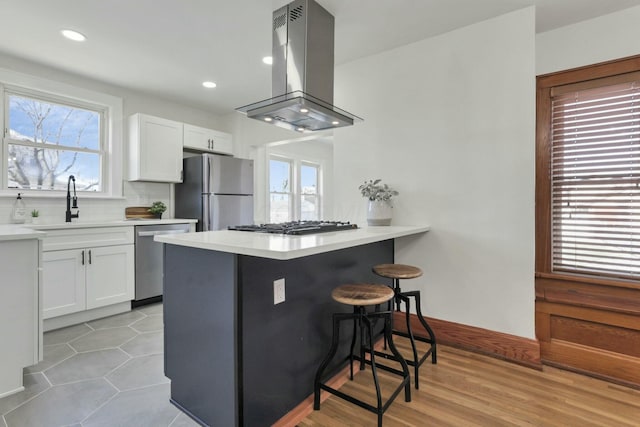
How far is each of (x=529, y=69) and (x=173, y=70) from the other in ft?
10.7

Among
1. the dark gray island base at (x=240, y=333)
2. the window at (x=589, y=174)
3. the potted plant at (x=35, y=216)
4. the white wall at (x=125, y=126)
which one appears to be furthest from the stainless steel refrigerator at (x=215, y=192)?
the window at (x=589, y=174)

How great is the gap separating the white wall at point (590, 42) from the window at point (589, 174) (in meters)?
0.10

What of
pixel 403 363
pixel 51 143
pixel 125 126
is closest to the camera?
pixel 403 363

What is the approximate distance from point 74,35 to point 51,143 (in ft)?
4.31

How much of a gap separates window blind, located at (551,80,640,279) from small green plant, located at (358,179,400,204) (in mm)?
1279

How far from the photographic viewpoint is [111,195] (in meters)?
3.73

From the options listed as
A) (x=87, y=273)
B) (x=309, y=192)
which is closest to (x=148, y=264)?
(x=87, y=273)

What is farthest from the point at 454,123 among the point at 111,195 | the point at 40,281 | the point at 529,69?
the point at 111,195

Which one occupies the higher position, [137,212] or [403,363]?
[137,212]

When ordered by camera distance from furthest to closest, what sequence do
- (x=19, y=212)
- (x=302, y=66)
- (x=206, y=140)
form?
(x=206, y=140)
(x=19, y=212)
(x=302, y=66)

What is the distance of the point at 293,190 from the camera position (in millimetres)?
6355

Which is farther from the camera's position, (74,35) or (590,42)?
(74,35)

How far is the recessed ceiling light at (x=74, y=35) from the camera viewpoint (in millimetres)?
2555

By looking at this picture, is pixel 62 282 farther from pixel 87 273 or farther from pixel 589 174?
pixel 589 174
